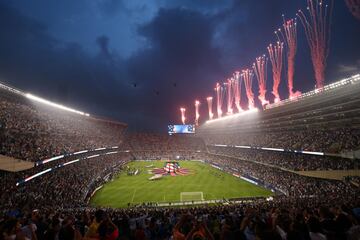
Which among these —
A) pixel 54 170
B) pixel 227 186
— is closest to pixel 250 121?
pixel 227 186

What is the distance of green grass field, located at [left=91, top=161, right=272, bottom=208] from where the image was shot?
41562 millimetres

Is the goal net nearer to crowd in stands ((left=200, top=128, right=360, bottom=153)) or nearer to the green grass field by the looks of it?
the green grass field

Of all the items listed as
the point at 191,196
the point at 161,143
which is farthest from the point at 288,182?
the point at 161,143

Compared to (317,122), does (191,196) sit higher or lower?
lower

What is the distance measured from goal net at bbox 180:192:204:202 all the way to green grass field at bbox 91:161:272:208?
0.72 m

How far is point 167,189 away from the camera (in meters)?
48.8

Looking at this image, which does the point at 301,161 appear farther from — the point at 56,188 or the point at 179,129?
the point at 179,129

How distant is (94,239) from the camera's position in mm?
6094

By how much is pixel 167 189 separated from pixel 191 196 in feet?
23.5

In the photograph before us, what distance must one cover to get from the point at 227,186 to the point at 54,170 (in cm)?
3335

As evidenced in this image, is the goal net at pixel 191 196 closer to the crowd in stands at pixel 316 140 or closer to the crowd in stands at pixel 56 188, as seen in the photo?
the crowd in stands at pixel 56 188

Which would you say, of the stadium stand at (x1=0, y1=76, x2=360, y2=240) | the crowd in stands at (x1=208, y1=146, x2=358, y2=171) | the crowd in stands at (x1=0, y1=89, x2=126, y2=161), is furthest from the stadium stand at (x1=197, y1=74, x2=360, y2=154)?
the crowd in stands at (x1=0, y1=89, x2=126, y2=161)

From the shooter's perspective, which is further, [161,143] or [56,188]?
[161,143]

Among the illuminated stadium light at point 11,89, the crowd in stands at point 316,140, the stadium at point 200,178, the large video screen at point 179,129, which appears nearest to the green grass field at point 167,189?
the stadium at point 200,178
